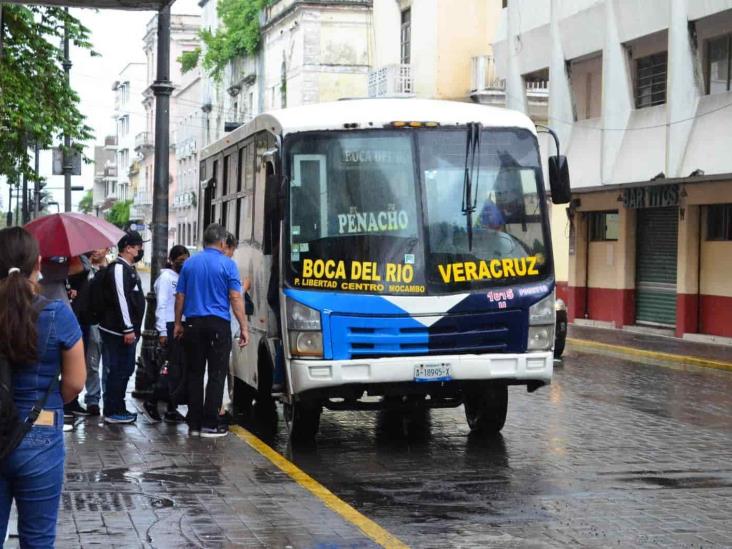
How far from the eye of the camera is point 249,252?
1425cm

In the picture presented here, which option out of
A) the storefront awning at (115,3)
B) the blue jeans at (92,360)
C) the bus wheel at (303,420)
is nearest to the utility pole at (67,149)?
the blue jeans at (92,360)

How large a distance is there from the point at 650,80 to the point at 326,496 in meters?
23.1

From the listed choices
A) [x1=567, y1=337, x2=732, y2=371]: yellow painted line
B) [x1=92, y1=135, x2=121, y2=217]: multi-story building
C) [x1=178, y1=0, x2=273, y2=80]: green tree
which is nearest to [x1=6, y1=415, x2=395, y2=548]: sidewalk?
[x1=567, y1=337, x2=732, y2=371]: yellow painted line

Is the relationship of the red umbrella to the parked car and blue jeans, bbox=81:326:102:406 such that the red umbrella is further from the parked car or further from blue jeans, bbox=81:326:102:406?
the parked car

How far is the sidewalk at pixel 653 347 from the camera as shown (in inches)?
936

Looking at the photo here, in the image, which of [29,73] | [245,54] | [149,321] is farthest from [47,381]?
[245,54]

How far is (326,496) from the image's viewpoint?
9383 mm

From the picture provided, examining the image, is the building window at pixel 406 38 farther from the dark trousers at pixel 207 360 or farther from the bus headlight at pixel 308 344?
the bus headlight at pixel 308 344

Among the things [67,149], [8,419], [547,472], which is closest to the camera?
[8,419]

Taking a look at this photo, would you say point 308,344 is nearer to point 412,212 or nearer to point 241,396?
point 412,212

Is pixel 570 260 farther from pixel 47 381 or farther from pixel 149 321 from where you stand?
pixel 47 381

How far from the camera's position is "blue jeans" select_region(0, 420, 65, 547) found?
5379 millimetres

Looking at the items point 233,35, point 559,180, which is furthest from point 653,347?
point 233,35

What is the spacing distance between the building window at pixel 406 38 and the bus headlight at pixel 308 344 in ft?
109
